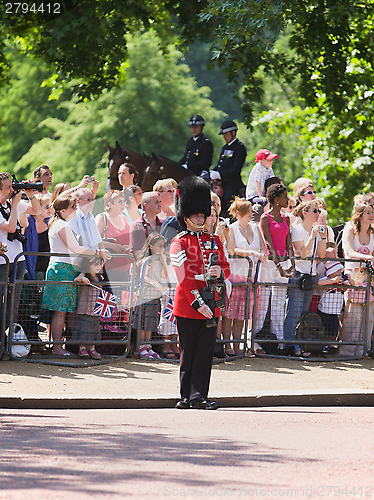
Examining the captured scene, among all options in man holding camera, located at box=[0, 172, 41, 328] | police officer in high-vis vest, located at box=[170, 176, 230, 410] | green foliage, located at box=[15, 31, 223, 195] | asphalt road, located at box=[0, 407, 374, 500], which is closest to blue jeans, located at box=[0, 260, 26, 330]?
man holding camera, located at box=[0, 172, 41, 328]

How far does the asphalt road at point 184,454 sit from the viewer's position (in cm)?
493

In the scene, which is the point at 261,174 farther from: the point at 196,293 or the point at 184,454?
the point at 184,454

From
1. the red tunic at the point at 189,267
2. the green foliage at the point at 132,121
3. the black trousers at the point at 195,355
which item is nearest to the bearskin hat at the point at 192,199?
the red tunic at the point at 189,267

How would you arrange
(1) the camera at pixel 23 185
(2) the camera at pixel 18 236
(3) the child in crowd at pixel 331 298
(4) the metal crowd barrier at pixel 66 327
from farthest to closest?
(3) the child in crowd at pixel 331 298 < (2) the camera at pixel 18 236 < (4) the metal crowd barrier at pixel 66 327 < (1) the camera at pixel 23 185

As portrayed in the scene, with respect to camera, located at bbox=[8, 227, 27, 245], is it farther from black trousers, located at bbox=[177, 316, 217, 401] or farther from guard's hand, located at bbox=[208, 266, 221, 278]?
guard's hand, located at bbox=[208, 266, 221, 278]

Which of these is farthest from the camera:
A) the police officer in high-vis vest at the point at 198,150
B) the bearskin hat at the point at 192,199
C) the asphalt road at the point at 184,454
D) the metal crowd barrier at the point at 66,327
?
the police officer in high-vis vest at the point at 198,150

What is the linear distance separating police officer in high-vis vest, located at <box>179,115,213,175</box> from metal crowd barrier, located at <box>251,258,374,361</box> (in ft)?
15.9

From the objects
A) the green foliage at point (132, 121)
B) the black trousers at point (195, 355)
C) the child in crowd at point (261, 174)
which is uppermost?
the green foliage at point (132, 121)

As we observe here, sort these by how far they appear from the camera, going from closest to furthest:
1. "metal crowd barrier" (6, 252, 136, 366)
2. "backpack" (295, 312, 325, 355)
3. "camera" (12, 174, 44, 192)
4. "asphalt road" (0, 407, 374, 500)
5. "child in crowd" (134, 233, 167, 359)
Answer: "asphalt road" (0, 407, 374, 500)
"camera" (12, 174, 44, 192)
"metal crowd barrier" (6, 252, 136, 366)
"child in crowd" (134, 233, 167, 359)
"backpack" (295, 312, 325, 355)

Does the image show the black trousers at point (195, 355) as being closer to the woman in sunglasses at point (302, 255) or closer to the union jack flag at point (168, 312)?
the union jack flag at point (168, 312)

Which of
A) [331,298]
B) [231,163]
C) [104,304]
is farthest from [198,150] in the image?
[104,304]

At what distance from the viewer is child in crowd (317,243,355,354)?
10.9m

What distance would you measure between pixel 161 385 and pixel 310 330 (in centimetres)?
276

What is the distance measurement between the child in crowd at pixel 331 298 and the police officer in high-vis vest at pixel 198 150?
4719 millimetres
